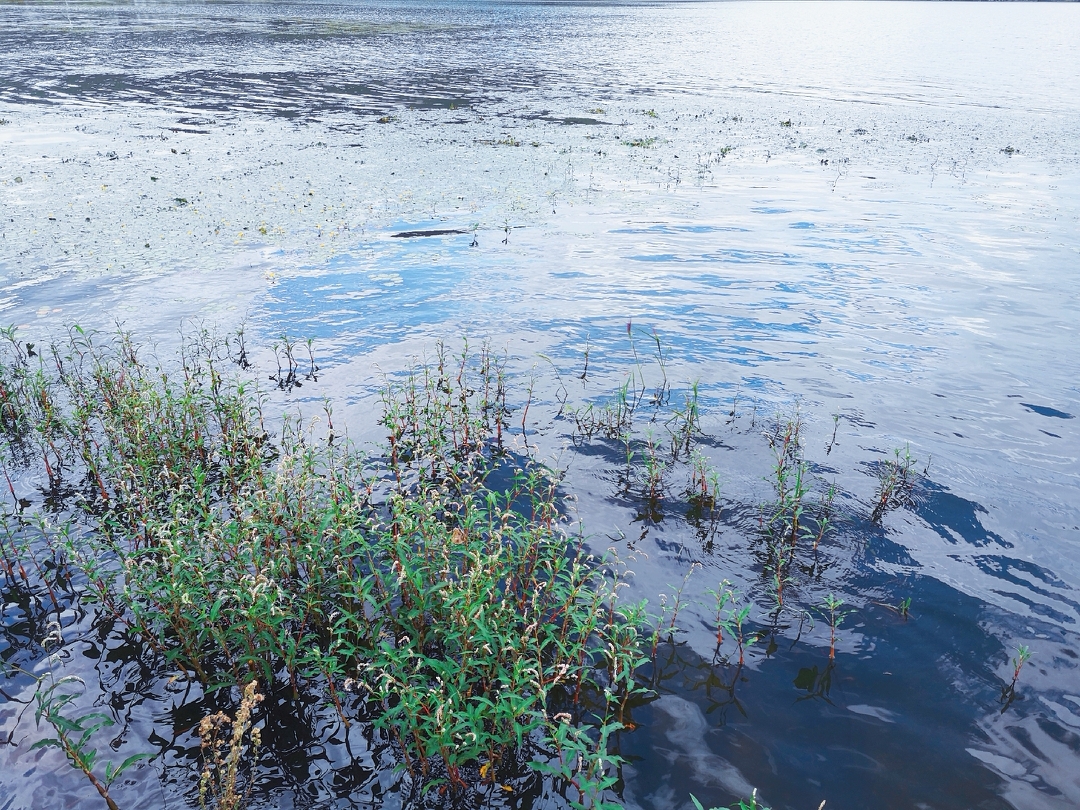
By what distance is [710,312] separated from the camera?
1246cm

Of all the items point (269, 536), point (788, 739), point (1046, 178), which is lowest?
point (788, 739)

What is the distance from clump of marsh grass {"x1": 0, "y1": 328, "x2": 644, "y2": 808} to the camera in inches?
187


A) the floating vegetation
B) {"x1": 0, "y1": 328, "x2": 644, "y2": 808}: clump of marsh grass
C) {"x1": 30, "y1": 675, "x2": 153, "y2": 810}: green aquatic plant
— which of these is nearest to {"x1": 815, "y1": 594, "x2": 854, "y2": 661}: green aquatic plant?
the floating vegetation

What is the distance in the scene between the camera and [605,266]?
14.5 meters

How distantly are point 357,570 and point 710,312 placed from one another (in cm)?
849

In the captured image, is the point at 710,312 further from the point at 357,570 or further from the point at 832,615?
the point at 357,570

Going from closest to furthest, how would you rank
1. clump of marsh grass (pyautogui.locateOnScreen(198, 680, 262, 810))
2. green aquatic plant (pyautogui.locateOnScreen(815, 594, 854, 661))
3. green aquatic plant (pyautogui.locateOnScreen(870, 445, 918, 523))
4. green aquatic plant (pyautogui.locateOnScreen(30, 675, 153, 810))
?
clump of marsh grass (pyautogui.locateOnScreen(198, 680, 262, 810)) < green aquatic plant (pyautogui.locateOnScreen(30, 675, 153, 810)) < green aquatic plant (pyautogui.locateOnScreen(815, 594, 854, 661)) < green aquatic plant (pyautogui.locateOnScreen(870, 445, 918, 523))

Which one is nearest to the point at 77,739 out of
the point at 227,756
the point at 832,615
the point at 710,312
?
the point at 227,756

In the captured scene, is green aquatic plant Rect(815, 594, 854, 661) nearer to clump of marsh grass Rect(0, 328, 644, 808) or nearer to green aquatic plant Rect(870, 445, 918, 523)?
green aquatic plant Rect(870, 445, 918, 523)

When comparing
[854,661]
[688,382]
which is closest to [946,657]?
[854,661]

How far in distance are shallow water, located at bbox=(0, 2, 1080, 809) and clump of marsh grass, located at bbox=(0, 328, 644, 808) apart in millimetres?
399

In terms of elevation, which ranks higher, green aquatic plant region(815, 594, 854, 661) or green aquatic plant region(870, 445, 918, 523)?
green aquatic plant region(870, 445, 918, 523)

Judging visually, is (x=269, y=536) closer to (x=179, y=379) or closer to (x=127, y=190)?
(x=179, y=379)

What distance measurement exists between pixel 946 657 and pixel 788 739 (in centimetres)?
170
